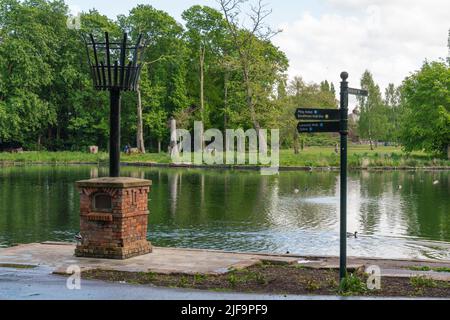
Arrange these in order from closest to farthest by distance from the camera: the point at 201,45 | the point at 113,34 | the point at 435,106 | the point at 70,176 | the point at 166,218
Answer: the point at 166,218 < the point at 70,176 < the point at 435,106 < the point at 113,34 < the point at 201,45

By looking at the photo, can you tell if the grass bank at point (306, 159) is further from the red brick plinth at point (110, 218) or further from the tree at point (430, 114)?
the red brick plinth at point (110, 218)

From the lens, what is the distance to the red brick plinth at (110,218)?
40.0 ft

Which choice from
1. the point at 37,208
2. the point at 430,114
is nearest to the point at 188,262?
the point at 37,208

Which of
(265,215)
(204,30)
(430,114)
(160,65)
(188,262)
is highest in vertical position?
(204,30)

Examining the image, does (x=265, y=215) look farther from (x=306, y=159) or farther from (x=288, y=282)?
(x=306, y=159)

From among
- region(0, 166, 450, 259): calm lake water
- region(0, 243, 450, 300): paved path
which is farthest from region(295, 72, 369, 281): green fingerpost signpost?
region(0, 166, 450, 259): calm lake water

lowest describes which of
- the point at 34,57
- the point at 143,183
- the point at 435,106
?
the point at 143,183

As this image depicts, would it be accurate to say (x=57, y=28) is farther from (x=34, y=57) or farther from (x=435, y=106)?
(x=435, y=106)

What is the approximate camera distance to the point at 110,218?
12.2 metres

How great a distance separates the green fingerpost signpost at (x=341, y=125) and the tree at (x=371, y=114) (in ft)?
288

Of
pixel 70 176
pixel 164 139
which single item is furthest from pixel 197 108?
pixel 70 176

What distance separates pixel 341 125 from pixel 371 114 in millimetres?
91549
